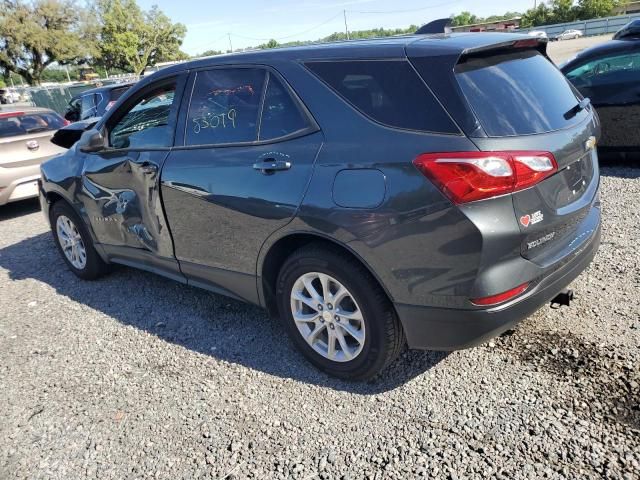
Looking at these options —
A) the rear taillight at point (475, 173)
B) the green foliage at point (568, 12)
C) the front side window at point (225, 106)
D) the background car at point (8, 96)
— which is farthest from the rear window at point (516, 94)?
the green foliage at point (568, 12)

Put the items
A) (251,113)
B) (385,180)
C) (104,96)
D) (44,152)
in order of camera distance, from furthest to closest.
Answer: (104,96) → (44,152) → (251,113) → (385,180)

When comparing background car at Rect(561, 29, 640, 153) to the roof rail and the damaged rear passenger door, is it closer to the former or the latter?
the roof rail

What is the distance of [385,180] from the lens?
7.75ft

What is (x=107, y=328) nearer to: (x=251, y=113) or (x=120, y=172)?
(x=120, y=172)

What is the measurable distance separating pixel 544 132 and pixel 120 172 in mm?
2977

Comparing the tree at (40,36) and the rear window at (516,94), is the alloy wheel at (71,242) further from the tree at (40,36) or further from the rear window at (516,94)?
the tree at (40,36)

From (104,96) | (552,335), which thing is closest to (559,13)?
(104,96)

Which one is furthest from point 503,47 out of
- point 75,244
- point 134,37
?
point 134,37

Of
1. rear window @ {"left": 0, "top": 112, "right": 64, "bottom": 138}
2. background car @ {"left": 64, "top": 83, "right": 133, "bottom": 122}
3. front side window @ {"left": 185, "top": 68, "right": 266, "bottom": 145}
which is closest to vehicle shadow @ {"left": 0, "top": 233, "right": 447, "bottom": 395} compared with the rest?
front side window @ {"left": 185, "top": 68, "right": 266, "bottom": 145}

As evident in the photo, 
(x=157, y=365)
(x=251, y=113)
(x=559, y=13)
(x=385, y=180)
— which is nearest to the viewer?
(x=385, y=180)

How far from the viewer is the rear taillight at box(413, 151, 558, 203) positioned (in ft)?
7.22

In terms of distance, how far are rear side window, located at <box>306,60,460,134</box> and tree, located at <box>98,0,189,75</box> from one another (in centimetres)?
5534

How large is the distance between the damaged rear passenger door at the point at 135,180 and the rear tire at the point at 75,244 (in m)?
0.30

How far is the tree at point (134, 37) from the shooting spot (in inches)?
2024
